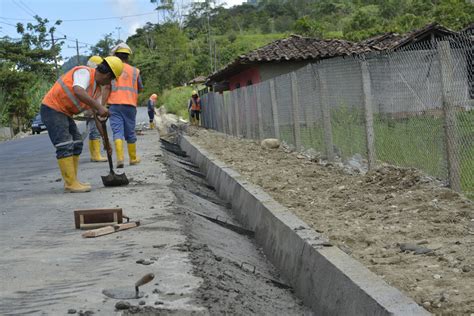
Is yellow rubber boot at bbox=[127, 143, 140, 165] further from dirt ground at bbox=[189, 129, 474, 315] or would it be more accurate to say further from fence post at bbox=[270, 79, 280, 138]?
fence post at bbox=[270, 79, 280, 138]

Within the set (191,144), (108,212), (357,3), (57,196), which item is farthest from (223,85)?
(357,3)

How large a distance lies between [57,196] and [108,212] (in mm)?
2779

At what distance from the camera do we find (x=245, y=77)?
106 feet

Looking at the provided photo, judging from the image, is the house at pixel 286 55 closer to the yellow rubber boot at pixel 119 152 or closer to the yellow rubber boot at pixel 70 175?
the yellow rubber boot at pixel 119 152

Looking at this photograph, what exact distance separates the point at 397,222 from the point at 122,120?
6.32 meters

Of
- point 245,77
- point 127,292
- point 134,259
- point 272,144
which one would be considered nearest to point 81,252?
point 134,259

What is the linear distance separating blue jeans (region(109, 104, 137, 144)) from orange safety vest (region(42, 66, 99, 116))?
236 centimetres

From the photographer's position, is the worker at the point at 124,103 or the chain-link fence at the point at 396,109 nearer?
the chain-link fence at the point at 396,109

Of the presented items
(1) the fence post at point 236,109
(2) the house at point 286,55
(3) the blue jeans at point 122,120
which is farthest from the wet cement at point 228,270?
(2) the house at point 286,55

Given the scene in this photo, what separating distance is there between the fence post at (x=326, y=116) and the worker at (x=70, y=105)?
12.2 ft

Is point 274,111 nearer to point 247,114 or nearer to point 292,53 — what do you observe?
point 247,114

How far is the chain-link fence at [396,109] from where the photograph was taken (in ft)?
24.8

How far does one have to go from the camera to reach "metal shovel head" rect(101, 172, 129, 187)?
31.2 feet

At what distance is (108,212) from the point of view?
6551 millimetres
